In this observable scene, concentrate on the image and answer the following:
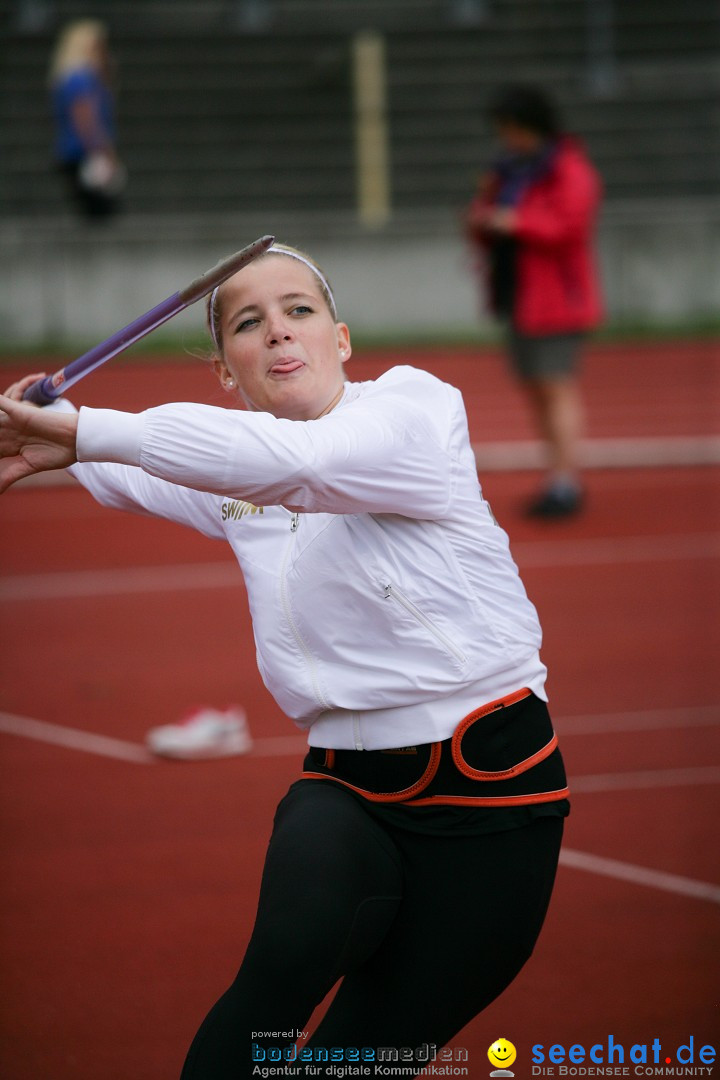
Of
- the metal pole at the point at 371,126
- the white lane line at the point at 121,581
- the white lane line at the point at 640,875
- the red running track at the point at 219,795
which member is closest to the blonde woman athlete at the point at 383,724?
the red running track at the point at 219,795

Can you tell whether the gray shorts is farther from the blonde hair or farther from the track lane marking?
the blonde hair

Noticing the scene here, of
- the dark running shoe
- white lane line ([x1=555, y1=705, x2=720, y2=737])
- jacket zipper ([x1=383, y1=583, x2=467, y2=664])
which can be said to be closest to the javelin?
jacket zipper ([x1=383, y1=583, x2=467, y2=664])

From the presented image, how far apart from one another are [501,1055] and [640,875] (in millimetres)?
1206

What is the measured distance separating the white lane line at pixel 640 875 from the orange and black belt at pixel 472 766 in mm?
1904

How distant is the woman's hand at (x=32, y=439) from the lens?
2170mm

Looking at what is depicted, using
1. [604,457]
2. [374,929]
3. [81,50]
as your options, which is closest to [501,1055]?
[374,929]

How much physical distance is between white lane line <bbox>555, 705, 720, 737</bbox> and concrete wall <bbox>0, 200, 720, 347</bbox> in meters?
10.7

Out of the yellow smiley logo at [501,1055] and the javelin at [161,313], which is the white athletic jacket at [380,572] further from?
the yellow smiley logo at [501,1055]

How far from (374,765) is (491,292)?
6.41 m

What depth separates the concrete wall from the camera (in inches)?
642

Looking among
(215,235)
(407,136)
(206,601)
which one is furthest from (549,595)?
(407,136)

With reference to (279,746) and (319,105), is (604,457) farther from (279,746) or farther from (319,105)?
(319,105)

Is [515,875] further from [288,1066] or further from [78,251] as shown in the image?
[78,251]

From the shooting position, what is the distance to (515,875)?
7.87 feet
